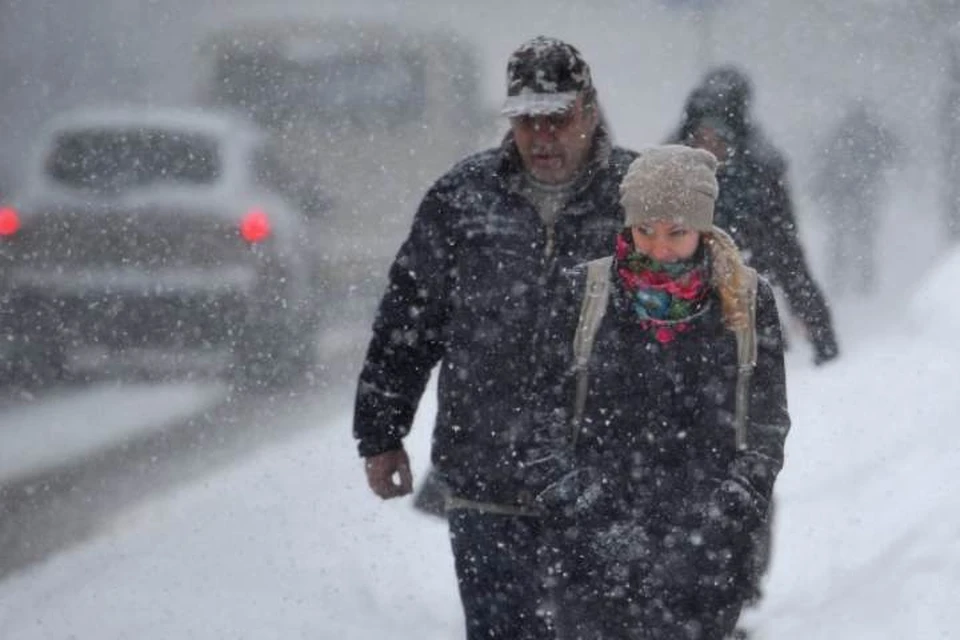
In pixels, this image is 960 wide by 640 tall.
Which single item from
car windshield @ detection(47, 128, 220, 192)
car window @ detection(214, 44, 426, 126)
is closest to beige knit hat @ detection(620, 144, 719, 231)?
car windshield @ detection(47, 128, 220, 192)

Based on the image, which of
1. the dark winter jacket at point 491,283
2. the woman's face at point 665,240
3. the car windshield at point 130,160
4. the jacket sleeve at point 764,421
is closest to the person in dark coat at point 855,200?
the car windshield at point 130,160

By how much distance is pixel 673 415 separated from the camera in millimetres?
3742

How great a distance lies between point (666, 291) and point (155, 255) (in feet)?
23.6

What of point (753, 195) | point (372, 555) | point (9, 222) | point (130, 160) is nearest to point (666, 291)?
point (753, 195)

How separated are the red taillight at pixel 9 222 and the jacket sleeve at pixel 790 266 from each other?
568 cm

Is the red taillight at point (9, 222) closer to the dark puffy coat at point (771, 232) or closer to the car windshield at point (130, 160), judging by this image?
the car windshield at point (130, 160)

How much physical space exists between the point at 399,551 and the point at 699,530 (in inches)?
146

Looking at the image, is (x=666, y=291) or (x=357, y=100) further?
(x=357, y=100)

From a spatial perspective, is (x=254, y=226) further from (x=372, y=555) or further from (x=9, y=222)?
(x=372, y=555)

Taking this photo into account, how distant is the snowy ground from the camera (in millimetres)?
6344

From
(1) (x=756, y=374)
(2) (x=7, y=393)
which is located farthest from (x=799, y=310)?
(2) (x=7, y=393)

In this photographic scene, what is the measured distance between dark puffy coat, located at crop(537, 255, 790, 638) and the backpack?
0.01 metres

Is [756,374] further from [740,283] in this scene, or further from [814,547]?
[814,547]

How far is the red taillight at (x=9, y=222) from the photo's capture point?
10.8 m
